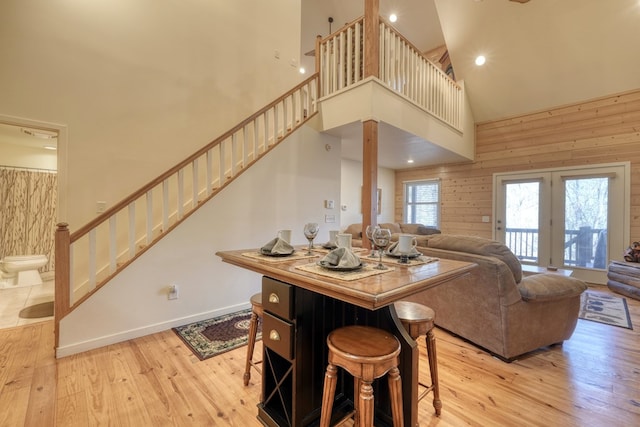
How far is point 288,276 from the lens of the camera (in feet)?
3.87

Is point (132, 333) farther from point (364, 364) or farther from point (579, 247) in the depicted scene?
point (579, 247)

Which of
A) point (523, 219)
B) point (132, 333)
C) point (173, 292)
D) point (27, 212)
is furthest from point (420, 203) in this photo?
point (27, 212)

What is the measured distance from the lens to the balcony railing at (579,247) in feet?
14.8

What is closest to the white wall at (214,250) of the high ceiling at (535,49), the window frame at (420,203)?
the high ceiling at (535,49)

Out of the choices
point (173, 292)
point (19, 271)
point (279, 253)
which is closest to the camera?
point (279, 253)

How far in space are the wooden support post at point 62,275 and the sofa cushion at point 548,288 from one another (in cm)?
348

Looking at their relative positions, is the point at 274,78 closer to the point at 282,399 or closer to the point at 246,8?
the point at 246,8

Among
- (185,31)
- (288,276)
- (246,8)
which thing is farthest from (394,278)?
(246,8)

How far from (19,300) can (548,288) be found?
5.49 m

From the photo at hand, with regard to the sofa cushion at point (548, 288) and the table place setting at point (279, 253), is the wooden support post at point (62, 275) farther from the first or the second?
the sofa cushion at point (548, 288)

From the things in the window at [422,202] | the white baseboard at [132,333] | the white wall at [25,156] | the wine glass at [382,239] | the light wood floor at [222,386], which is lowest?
the light wood floor at [222,386]

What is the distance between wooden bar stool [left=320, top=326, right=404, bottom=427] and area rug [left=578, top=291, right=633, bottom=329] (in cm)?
319

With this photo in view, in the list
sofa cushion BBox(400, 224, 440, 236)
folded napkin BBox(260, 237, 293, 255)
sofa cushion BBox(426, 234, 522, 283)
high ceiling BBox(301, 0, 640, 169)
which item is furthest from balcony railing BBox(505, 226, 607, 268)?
folded napkin BBox(260, 237, 293, 255)

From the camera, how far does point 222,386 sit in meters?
1.80
